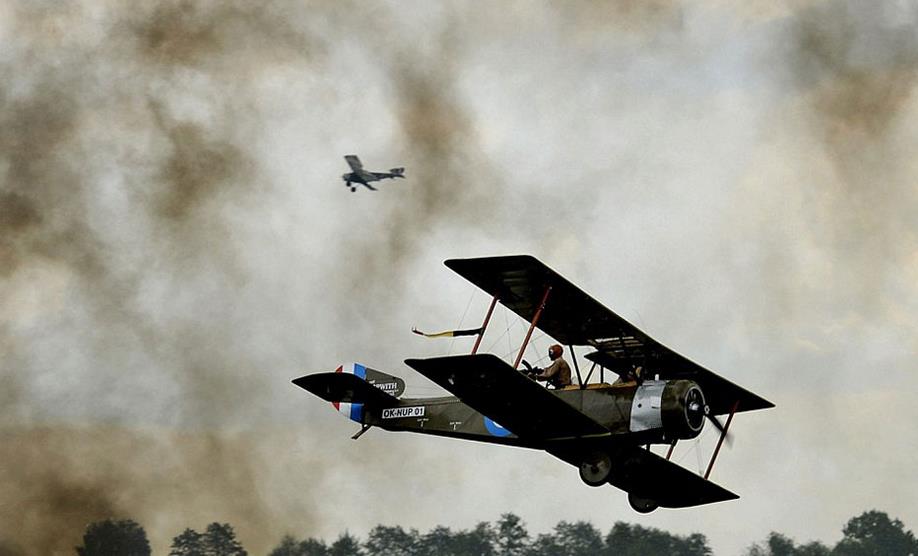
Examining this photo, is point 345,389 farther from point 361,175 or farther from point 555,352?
point 361,175

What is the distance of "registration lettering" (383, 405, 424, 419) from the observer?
1087 inches

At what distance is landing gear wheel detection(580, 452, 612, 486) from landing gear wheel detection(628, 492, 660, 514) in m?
2.62

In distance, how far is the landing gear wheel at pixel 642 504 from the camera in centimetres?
2734

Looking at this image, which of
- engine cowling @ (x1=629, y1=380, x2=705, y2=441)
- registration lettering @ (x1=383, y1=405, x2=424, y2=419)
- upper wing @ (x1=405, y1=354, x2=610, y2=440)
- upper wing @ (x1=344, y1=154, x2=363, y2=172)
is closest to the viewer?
upper wing @ (x1=405, y1=354, x2=610, y2=440)

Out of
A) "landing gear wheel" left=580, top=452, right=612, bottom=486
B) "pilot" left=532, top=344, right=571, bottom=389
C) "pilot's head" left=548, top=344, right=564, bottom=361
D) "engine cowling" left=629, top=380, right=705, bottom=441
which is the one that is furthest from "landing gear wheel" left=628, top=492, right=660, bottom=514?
"pilot's head" left=548, top=344, right=564, bottom=361

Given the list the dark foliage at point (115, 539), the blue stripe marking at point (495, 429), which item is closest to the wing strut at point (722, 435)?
the blue stripe marking at point (495, 429)

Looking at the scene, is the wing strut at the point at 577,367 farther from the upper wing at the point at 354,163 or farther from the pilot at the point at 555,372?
the upper wing at the point at 354,163

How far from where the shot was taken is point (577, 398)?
25500 millimetres

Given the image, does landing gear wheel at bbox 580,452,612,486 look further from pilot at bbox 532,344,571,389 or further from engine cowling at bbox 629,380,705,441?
pilot at bbox 532,344,571,389

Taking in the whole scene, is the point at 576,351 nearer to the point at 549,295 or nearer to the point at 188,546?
the point at 549,295

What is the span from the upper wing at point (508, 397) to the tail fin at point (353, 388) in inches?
158

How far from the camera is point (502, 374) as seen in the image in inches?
922

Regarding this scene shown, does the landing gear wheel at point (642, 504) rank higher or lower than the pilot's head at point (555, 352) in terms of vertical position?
lower

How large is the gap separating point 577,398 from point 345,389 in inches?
195
